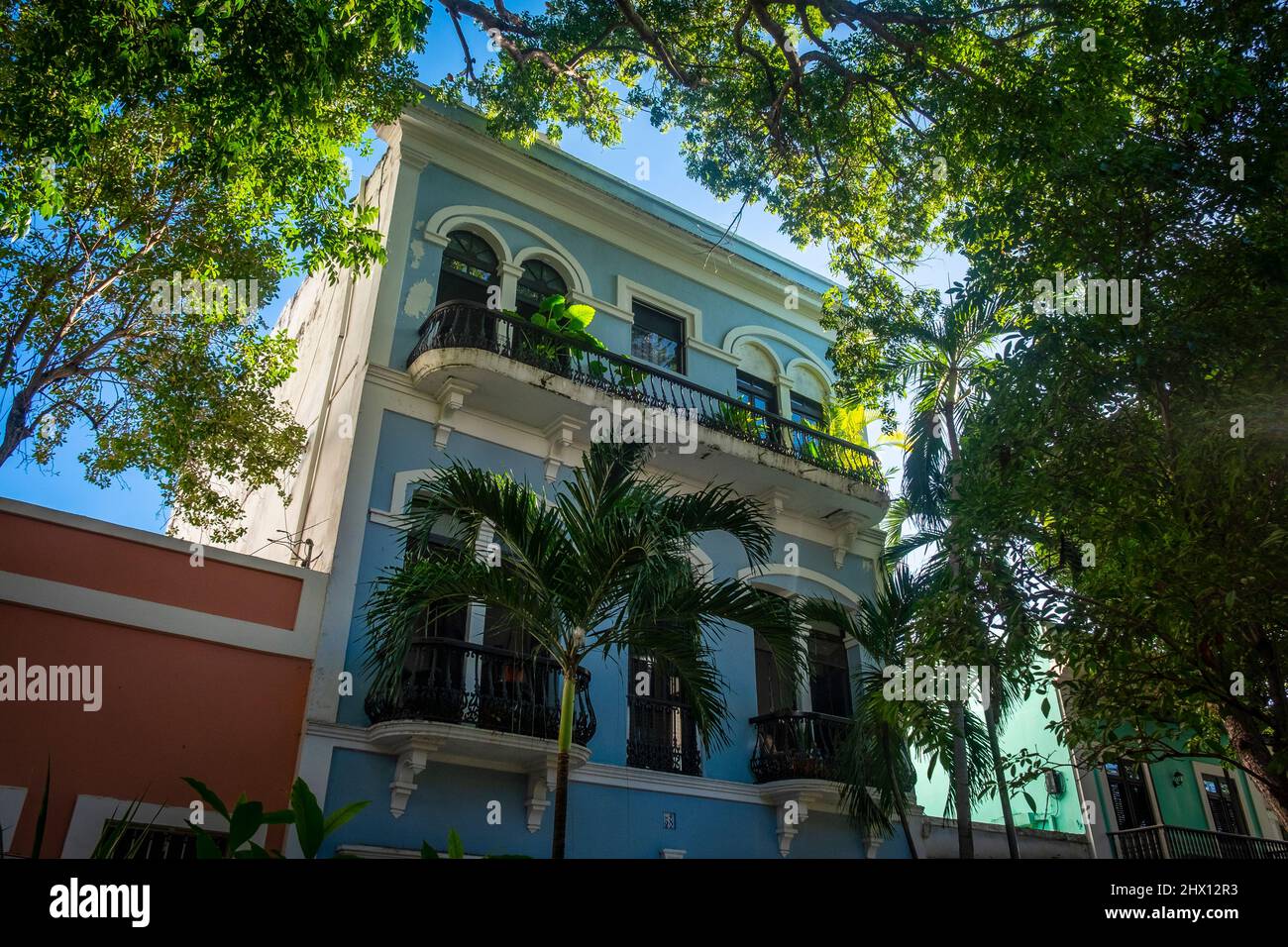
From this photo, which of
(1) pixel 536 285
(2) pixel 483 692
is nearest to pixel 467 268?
(1) pixel 536 285

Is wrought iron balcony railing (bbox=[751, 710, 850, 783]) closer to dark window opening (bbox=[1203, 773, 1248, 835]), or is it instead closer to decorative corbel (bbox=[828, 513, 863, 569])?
decorative corbel (bbox=[828, 513, 863, 569])

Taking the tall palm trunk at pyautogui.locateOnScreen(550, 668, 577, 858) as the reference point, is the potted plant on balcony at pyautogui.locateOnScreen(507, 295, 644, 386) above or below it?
above

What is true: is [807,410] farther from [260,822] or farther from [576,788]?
[260,822]

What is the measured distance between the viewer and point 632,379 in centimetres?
1238

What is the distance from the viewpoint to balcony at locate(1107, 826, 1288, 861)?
13.7 m

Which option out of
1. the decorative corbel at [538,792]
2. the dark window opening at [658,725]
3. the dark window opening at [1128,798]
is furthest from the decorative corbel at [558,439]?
the dark window opening at [1128,798]

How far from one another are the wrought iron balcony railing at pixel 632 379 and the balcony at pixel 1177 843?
6.59 metres

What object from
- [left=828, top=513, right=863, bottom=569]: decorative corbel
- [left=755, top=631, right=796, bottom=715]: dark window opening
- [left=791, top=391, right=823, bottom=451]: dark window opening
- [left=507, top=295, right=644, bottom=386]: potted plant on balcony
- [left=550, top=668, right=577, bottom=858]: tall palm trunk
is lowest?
[left=550, top=668, right=577, bottom=858]: tall palm trunk

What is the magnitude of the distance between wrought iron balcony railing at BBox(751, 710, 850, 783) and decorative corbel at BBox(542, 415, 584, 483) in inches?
160

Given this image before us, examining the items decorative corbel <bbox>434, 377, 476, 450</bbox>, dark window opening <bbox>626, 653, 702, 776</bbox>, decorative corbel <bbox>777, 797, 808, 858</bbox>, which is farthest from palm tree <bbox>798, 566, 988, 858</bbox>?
decorative corbel <bbox>434, 377, 476, 450</bbox>

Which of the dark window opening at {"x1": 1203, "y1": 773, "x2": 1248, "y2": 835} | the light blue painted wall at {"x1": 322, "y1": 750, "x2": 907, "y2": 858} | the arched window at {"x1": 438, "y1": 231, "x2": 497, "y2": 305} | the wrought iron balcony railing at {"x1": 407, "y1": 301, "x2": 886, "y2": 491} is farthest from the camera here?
the dark window opening at {"x1": 1203, "y1": 773, "x2": 1248, "y2": 835}

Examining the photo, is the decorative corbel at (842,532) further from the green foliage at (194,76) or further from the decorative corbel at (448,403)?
the green foliage at (194,76)
